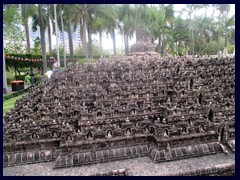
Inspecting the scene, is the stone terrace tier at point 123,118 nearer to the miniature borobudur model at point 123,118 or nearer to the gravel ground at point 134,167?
the miniature borobudur model at point 123,118

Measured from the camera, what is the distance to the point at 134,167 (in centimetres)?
670

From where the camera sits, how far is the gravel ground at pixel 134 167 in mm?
6449

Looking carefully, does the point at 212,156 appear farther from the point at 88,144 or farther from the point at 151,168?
the point at 88,144

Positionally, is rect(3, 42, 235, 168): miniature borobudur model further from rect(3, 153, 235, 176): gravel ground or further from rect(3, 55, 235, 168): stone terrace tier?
rect(3, 153, 235, 176): gravel ground

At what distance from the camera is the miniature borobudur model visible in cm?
723

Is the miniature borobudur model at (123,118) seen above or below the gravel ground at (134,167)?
above

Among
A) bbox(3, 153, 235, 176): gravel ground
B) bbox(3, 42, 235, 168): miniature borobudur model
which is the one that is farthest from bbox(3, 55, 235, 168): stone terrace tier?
bbox(3, 153, 235, 176): gravel ground

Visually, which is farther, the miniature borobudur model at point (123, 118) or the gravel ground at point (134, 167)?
the miniature borobudur model at point (123, 118)

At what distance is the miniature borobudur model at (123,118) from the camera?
723cm

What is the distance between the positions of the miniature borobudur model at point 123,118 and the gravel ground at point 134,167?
0.68 ft

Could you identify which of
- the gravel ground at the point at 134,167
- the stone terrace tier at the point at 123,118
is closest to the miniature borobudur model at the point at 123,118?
the stone terrace tier at the point at 123,118

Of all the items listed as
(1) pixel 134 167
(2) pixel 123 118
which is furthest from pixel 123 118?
(1) pixel 134 167

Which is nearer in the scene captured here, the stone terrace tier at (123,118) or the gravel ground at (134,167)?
the gravel ground at (134,167)

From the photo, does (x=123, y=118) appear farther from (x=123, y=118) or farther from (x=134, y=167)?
(x=134, y=167)
